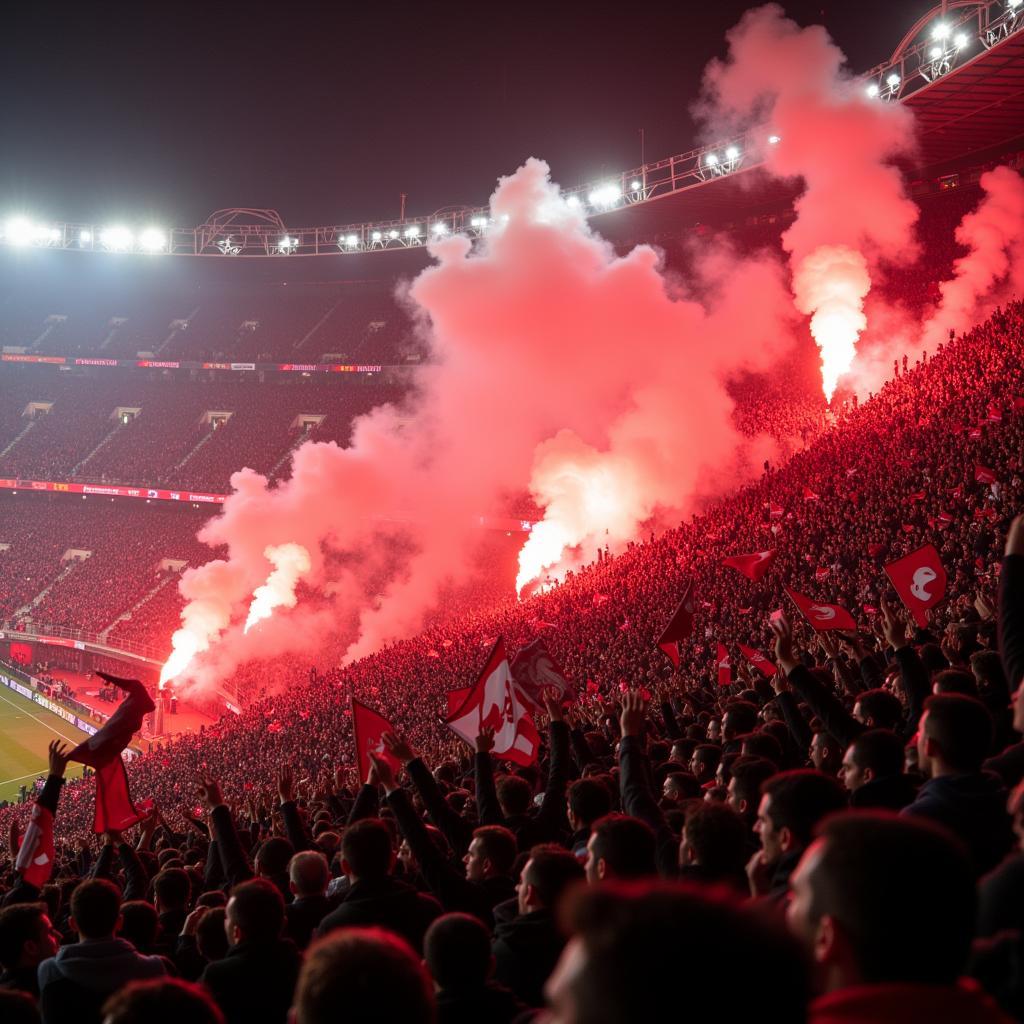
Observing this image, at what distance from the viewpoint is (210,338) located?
6109 cm

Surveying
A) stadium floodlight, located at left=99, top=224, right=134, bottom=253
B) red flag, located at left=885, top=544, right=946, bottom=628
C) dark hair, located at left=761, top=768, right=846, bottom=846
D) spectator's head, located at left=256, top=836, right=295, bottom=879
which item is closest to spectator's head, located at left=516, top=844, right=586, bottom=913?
dark hair, located at left=761, top=768, right=846, bottom=846

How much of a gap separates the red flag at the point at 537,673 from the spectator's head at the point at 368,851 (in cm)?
668

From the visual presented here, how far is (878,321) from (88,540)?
127 feet

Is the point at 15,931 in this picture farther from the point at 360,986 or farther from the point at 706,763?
the point at 706,763

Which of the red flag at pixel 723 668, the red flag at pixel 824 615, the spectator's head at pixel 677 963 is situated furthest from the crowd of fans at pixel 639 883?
the red flag at pixel 723 668

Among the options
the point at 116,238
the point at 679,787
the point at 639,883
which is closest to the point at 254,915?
the point at 639,883

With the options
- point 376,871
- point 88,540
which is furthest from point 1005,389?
point 88,540

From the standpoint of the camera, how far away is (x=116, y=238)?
57094 mm

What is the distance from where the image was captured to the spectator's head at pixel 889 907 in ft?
5.57

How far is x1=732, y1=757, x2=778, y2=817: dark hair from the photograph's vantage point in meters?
4.41

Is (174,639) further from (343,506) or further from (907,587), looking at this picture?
(907,587)

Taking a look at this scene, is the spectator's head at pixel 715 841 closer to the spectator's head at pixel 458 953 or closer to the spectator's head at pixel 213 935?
the spectator's head at pixel 458 953

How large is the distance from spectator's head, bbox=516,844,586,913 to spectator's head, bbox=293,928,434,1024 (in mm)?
1612

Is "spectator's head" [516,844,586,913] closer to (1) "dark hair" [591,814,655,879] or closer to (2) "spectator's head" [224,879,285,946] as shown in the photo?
(1) "dark hair" [591,814,655,879]
